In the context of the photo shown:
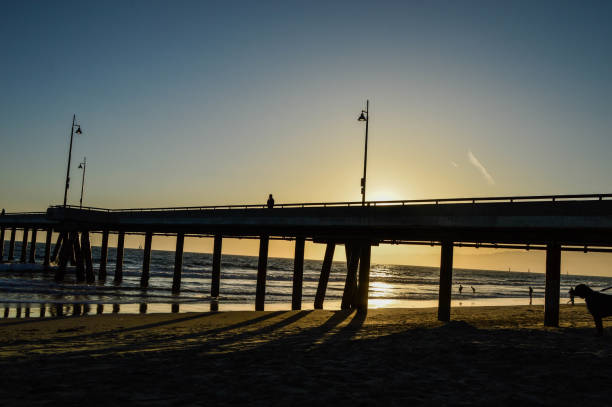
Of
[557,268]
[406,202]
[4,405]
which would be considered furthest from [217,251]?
[4,405]

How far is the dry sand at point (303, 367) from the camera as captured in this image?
761 cm

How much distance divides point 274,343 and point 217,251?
2461 centimetres

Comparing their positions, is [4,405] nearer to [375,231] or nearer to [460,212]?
[460,212]

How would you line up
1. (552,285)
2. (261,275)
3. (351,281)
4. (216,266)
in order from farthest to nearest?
(216,266) < (261,275) < (351,281) < (552,285)

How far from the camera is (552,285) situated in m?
21.3

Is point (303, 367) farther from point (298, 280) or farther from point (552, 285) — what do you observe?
point (298, 280)

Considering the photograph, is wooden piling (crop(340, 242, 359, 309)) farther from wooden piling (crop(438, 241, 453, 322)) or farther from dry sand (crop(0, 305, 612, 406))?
dry sand (crop(0, 305, 612, 406))

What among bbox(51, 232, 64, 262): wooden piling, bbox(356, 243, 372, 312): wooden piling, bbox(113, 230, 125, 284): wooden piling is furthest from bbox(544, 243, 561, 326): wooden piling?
bbox(51, 232, 64, 262): wooden piling

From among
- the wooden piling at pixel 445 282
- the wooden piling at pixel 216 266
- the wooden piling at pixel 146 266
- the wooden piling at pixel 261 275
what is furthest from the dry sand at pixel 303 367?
the wooden piling at pixel 146 266

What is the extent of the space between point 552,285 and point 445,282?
453 centimetres

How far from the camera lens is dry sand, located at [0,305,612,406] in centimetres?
761

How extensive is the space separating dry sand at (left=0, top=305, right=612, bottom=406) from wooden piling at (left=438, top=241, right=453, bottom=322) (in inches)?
247

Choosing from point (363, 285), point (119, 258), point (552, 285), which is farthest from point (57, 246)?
point (552, 285)

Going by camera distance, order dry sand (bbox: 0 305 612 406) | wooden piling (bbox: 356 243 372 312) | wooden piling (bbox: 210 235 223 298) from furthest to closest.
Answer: wooden piling (bbox: 210 235 223 298) → wooden piling (bbox: 356 243 372 312) → dry sand (bbox: 0 305 612 406)
